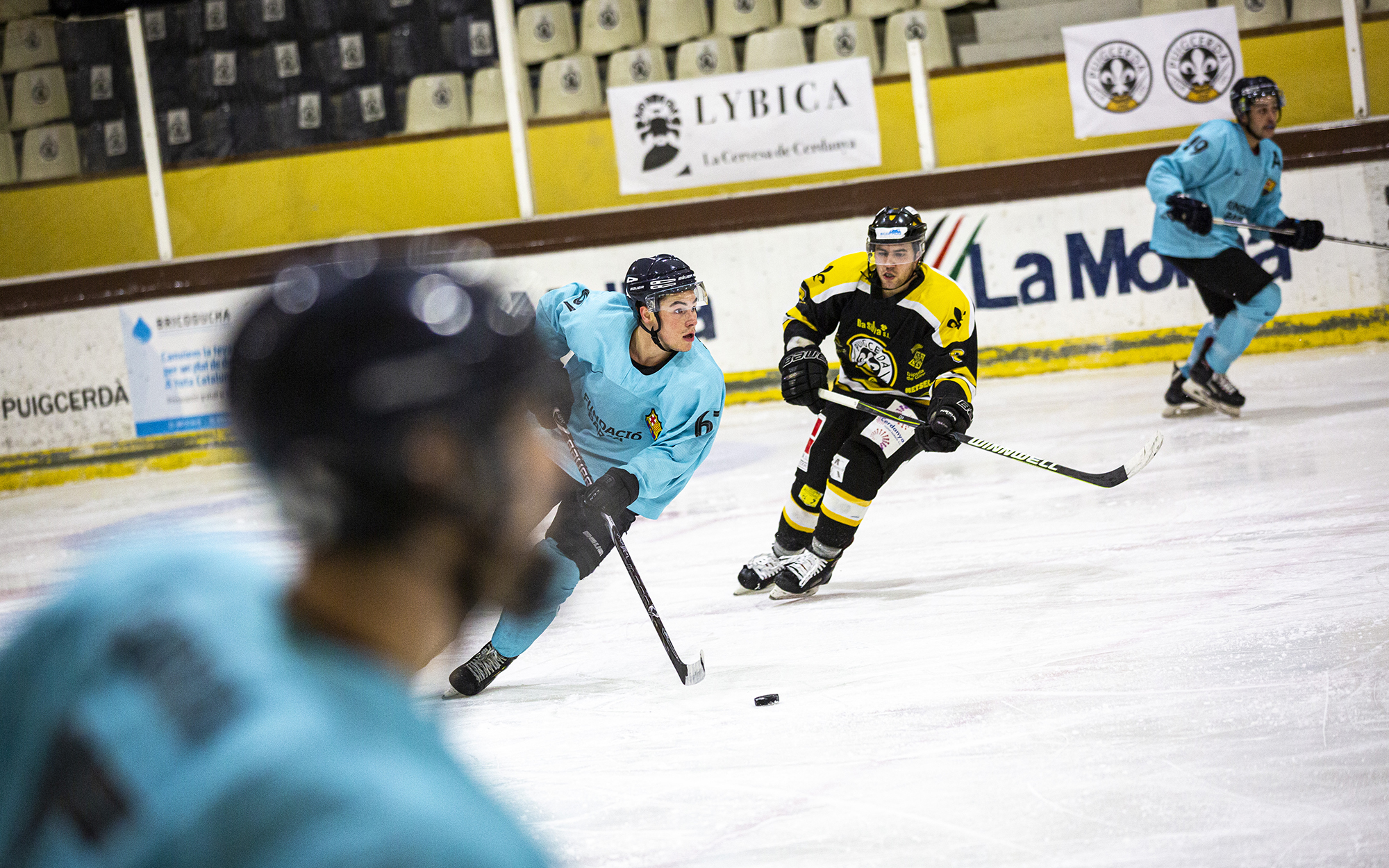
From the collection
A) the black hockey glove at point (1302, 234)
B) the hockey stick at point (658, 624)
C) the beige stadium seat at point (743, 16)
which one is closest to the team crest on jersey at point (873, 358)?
the hockey stick at point (658, 624)

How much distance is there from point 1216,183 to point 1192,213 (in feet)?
1.40

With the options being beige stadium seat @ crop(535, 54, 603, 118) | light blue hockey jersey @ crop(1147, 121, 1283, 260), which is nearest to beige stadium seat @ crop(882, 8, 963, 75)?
beige stadium seat @ crop(535, 54, 603, 118)

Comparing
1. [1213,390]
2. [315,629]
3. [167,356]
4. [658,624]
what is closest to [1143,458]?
[1213,390]

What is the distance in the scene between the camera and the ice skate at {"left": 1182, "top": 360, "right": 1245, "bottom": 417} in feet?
19.3

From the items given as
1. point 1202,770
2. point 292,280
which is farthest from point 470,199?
point 292,280

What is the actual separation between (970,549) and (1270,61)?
5319mm

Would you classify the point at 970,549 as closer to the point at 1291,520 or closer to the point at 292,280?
the point at 1291,520

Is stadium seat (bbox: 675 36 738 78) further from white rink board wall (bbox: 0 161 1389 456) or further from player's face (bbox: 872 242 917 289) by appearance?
player's face (bbox: 872 242 917 289)

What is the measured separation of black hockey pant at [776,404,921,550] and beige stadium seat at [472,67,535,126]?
5035mm

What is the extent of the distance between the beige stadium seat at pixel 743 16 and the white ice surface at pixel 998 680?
4.47m

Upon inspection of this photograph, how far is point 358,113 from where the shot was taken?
885cm

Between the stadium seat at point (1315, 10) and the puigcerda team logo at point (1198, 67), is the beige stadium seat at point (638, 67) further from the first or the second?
the stadium seat at point (1315, 10)

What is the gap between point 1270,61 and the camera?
26.4 ft

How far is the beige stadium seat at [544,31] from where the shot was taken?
8.96 m
